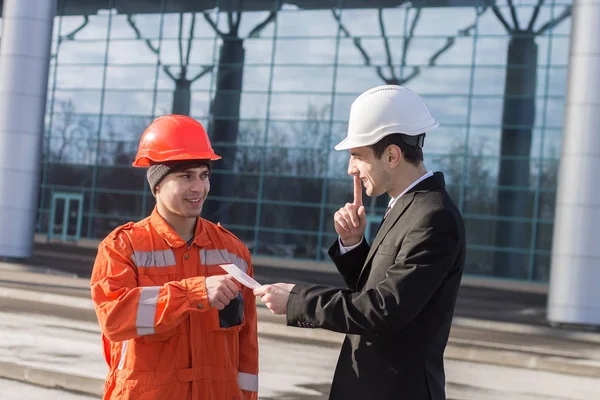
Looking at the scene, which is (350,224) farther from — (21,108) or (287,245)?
(287,245)

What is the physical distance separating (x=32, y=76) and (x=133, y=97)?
1494cm

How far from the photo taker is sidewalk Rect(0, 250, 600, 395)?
1009 cm

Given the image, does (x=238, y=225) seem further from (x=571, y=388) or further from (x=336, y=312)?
(x=336, y=312)

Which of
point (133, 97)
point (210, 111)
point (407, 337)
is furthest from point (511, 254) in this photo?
point (407, 337)

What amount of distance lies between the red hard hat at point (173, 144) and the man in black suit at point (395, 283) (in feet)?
2.39

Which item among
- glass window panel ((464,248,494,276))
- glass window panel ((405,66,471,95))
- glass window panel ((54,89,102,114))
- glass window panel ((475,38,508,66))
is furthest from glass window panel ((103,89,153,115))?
glass window panel ((464,248,494,276))

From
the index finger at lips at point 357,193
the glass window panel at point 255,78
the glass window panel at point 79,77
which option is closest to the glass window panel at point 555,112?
the glass window panel at point 255,78

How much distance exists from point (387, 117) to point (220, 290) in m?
0.92

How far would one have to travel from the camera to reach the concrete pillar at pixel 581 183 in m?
18.9

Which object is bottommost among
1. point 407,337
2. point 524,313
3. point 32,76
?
point 524,313

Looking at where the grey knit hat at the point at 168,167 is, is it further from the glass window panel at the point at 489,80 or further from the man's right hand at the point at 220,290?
the glass window panel at the point at 489,80

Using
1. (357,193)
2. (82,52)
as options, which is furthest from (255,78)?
(357,193)

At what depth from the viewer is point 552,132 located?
34125mm

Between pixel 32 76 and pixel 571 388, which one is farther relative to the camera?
pixel 32 76
